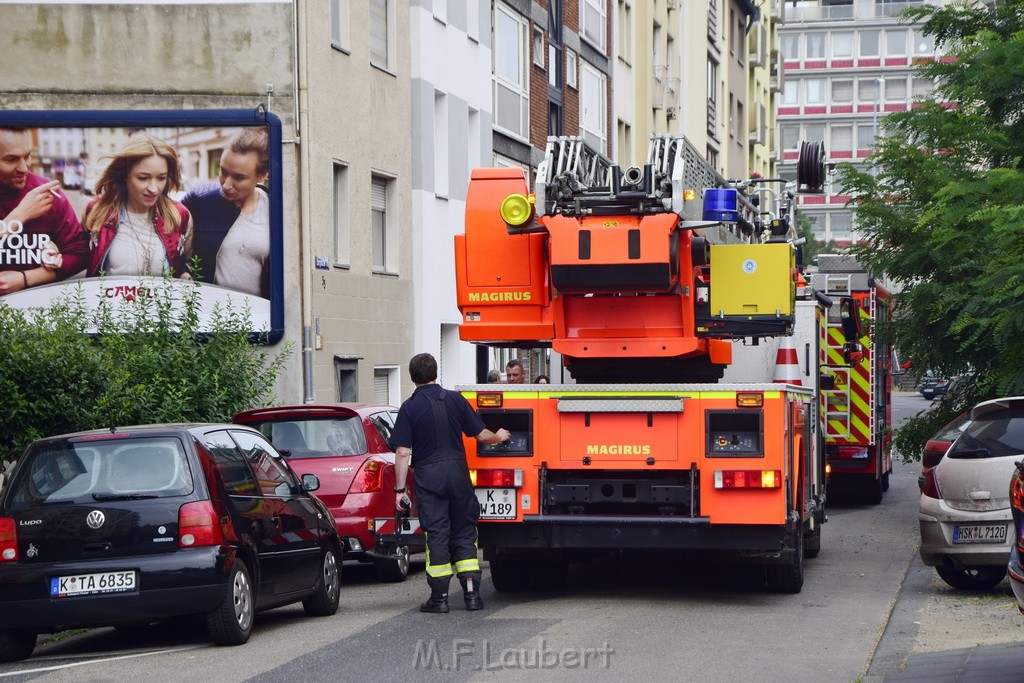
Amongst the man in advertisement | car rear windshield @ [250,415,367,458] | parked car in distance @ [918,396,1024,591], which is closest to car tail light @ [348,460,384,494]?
Result: car rear windshield @ [250,415,367,458]

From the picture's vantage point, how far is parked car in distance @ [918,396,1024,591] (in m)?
11.6

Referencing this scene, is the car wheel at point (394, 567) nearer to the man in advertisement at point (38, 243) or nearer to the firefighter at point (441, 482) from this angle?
the firefighter at point (441, 482)

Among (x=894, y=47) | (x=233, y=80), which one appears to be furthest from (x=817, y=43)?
(x=233, y=80)

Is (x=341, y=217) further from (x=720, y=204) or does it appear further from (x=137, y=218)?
(x=720, y=204)

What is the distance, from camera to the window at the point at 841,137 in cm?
11906

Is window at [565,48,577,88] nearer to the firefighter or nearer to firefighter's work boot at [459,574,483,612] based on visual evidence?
the firefighter

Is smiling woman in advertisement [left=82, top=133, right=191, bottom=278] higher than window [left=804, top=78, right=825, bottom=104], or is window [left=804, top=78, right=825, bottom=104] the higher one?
window [left=804, top=78, right=825, bottom=104]

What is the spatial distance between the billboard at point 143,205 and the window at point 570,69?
57.9 ft

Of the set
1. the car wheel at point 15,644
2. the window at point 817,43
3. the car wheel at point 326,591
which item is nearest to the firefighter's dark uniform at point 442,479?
the car wheel at point 326,591

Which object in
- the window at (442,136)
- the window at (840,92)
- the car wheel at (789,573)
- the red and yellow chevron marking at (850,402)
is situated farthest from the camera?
the window at (840,92)

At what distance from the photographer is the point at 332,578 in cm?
1148

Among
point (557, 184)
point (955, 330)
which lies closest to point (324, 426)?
point (557, 184)

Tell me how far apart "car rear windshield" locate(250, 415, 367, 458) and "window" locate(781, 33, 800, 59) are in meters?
111

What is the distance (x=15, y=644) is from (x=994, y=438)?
7.22 meters
